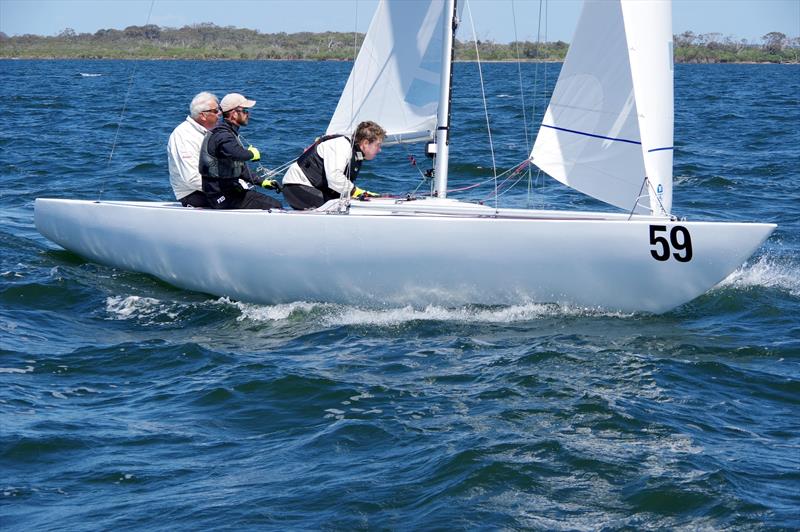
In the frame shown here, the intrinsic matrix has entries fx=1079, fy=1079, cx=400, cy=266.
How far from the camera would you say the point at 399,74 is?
7.69 meters

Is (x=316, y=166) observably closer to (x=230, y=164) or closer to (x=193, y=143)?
(x=230, y=164)

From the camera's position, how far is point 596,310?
646cm

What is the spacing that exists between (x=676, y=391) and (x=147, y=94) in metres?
24.0

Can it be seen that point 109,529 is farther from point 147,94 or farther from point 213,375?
point 147,94

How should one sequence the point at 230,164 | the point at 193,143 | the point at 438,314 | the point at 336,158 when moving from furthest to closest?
the point at 193,143
the point at 230,164
the point at 336,158
the point at 438,314

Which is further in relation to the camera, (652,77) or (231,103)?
(231,103)

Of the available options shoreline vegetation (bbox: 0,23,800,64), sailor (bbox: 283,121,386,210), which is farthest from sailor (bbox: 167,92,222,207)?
shoreline vegetation (bbox: 0,23,800,64)

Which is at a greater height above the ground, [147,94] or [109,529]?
[147,94]

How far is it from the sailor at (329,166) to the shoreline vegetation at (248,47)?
189ft

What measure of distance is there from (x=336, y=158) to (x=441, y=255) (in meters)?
1.06

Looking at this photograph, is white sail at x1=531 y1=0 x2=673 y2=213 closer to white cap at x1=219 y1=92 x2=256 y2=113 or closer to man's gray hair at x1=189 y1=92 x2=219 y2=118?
white cap at x1=219 y1=92 x2=256 y2=113

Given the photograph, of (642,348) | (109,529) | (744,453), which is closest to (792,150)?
(642,348)

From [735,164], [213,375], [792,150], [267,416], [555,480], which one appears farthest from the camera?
[792,150]

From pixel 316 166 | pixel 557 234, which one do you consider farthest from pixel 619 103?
pixel 316 166
